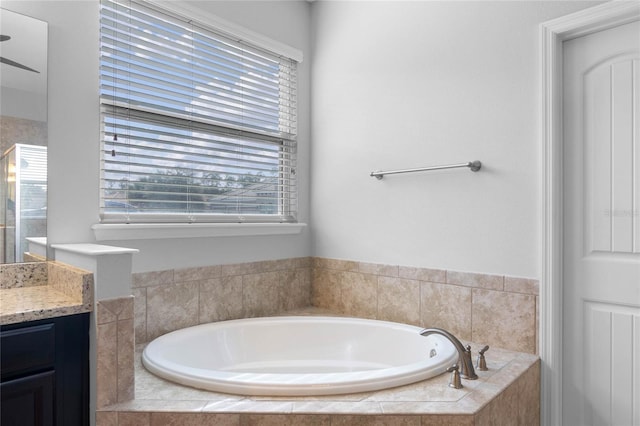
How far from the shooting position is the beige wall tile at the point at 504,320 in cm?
205

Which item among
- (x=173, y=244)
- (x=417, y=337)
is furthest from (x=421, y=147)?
(x=173, y=244)

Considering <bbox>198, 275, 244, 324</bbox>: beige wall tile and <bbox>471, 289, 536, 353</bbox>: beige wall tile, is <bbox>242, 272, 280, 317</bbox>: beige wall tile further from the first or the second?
<bbox>471, 289, 536, 353</bbox>: beige wall tile

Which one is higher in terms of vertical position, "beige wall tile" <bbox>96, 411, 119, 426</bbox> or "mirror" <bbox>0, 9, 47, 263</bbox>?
"mirror" <bbox>0, 9, 47, 263</bbox>

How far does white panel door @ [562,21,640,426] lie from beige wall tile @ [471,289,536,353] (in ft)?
0.52

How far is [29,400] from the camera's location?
55.3 inches

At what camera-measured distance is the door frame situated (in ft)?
6.48

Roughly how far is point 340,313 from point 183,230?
116 centimetres

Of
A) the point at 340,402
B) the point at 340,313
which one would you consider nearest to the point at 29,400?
the point at 340,402

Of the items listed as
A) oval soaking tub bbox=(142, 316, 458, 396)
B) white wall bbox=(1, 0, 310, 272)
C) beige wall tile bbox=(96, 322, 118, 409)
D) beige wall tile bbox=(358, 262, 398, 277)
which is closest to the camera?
beige wall tile bbox=(96, 322, 118, 409)

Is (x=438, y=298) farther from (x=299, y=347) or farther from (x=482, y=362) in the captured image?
(x=299, y=347)

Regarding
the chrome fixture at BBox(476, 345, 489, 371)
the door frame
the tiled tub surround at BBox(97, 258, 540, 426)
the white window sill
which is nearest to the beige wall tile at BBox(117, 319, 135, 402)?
the tiled tub surround at BBox(97, 258, 540, 426)

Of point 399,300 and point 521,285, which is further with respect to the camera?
point 399,300

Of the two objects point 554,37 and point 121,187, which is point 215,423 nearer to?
point 121,187

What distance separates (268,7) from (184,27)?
66 centimetres
